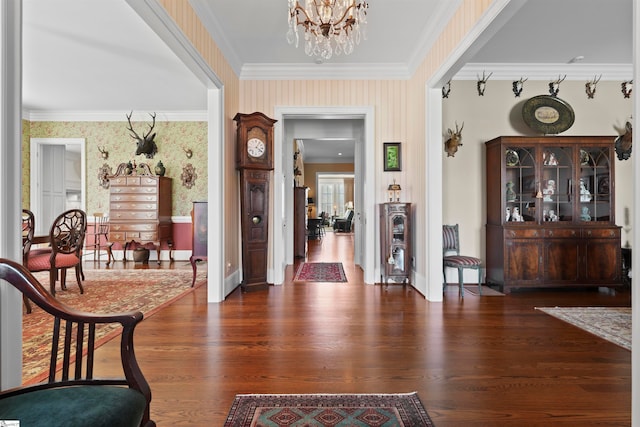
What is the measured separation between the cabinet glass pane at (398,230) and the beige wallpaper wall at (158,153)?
4423 millimetres

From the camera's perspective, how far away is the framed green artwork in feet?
16.6

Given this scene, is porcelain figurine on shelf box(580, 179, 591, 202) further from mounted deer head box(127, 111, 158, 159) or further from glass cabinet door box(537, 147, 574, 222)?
mounted deer head box(127, 111, 158, 159)

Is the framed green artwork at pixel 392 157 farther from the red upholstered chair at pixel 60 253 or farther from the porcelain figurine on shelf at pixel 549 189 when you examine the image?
the red upholstered chair at pixel 60 253

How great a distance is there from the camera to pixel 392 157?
5062 mm

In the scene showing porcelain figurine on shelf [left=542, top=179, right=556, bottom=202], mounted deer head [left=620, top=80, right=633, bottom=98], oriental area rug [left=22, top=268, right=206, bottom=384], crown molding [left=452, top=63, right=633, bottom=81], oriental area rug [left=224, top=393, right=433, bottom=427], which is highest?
crown molding [left=452, top=63, right=633, bottom=81]

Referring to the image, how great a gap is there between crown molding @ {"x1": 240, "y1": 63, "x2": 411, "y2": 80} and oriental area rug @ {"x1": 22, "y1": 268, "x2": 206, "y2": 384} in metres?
3.16

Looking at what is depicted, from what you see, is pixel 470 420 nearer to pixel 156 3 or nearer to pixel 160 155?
pixel 156 3

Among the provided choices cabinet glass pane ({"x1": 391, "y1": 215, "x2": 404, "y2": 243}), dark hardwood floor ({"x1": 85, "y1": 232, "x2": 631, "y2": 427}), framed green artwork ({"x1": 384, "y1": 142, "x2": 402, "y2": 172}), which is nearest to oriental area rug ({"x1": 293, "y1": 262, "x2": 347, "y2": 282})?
cabinet glass pane ({"x1": 391, "y1": 215, "x2": 404, "y2": 243})

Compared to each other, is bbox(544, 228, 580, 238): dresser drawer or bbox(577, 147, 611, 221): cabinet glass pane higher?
bbox(577, 147, 611, 221): cabinet glass pane

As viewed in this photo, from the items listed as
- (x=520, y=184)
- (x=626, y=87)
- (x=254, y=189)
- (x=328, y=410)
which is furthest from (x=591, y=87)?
(x=328, y=410)

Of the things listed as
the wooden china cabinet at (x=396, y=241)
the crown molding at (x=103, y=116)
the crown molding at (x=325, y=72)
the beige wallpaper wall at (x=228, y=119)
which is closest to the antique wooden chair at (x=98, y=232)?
the crown molding at (x=103, y=116)

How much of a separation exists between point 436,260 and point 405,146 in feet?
5.82

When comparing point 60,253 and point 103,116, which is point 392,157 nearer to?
point 60,253

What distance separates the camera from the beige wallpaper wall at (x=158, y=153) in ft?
24.4
